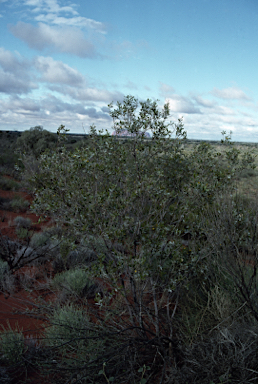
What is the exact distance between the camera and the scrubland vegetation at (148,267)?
3.20 m

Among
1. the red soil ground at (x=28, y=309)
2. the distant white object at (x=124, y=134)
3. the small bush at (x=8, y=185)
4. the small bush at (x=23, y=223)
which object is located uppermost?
the distant white object at (x=124, y=134)

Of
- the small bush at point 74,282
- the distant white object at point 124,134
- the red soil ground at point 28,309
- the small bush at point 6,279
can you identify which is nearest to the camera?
the red soil ground at point 28,309

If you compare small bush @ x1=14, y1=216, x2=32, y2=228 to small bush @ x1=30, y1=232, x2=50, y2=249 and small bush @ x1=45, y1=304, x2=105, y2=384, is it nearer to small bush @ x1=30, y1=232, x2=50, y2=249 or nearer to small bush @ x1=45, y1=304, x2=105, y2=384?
small bush @ x1=30, y1=232, x2=50, y2=249

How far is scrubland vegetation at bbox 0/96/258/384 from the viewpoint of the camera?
→ 3.20 metres

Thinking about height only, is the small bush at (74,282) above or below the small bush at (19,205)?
below

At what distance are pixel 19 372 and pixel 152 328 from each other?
1874 millimetres

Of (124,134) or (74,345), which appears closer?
(74,345)

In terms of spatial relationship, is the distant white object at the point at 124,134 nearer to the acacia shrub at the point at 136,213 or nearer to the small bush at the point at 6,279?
the acacia shrub at the point at 136,213

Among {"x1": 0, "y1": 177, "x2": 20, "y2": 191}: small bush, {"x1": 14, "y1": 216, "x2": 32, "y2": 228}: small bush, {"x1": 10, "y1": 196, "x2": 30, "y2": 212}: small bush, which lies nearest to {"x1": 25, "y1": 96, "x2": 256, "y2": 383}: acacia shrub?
{"x1": 14, "y1": 216, "x2": 32, "y2": 228}: small bush

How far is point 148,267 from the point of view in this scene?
365cm

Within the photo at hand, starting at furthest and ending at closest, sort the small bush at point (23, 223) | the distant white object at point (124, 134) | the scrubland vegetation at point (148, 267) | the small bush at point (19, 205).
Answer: the small bush at point (19, 205)
the small bush at point (23, 223)
the distant white object at point (124, 134)
the scrubland vegetation at point (148, 267)

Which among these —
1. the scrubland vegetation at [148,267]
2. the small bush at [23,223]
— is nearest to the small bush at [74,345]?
the scrubland vegetation at [148,267]

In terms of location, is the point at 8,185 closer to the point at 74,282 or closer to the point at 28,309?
the point at 74,282

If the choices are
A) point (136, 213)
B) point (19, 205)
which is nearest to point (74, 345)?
point (136, 213)
